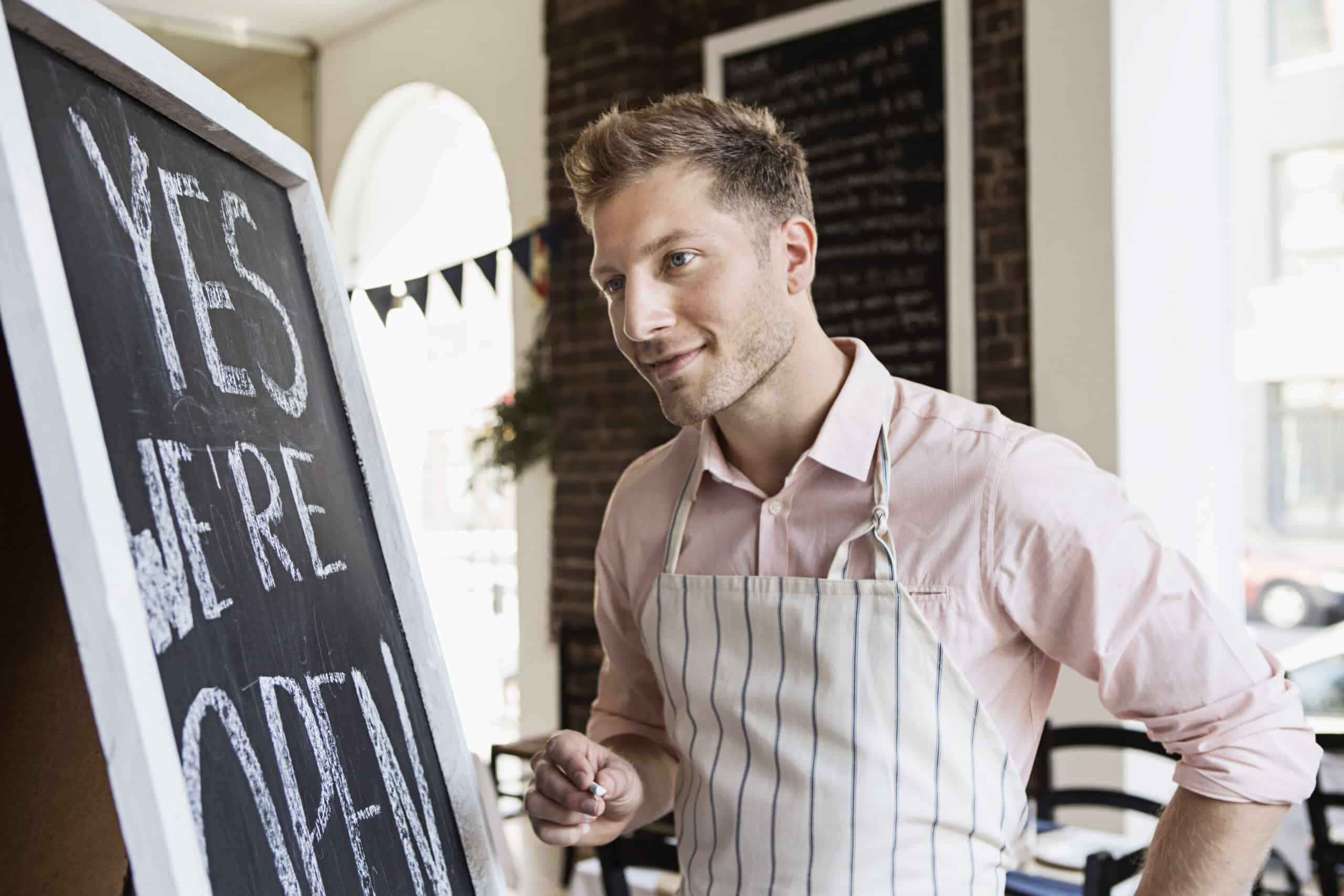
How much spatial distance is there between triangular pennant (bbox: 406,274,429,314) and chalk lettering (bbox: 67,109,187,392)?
12.4ft

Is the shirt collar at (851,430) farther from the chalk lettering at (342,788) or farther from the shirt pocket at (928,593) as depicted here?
the chalk lettering at (342,788)

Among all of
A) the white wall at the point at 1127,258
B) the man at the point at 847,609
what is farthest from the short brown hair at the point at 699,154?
the white wall at the point at 1127,258

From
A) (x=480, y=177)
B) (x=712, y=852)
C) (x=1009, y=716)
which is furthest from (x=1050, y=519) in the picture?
(x=480, y=177)

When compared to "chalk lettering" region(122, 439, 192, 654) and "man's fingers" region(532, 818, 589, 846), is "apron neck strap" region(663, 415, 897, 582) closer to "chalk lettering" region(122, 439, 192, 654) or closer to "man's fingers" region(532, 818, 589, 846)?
"man's fingers" region(532, 818, 589, 846)

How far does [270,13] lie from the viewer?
232 inches

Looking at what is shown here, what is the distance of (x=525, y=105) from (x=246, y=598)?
179 inches

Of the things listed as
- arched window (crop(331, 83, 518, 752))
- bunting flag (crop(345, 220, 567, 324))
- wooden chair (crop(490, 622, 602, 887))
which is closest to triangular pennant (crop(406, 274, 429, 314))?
bunting flag (crop(345, 220, 567, 324))

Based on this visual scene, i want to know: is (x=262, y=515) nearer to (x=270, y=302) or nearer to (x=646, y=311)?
(x=270, y=302)

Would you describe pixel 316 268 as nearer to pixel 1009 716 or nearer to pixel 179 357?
pixel 179 357

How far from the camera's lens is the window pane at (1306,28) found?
3275mm

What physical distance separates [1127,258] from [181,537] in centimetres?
295

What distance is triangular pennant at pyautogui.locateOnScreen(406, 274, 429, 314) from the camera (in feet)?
14.7

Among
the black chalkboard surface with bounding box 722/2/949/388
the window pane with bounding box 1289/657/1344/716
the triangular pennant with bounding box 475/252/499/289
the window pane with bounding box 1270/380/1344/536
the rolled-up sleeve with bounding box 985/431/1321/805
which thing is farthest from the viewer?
the triangular pennant with bounding box 475/252/499/289

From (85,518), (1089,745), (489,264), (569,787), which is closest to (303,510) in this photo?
(85,518)
